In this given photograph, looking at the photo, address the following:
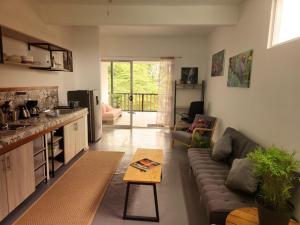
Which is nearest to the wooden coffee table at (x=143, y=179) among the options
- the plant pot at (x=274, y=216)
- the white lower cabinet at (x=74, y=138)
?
the plant pot at (x=274, y=216)

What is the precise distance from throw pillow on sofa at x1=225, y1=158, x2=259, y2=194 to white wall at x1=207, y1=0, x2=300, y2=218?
38cm

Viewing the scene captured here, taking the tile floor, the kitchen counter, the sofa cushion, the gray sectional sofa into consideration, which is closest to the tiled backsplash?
the kitchen counter

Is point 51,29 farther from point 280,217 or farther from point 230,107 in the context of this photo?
point 280,217

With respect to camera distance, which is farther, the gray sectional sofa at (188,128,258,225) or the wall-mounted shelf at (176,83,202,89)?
the wall-mounted shelf at (176,83,202,89)

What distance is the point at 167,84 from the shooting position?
6.05 metres

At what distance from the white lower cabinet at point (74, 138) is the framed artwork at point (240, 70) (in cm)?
284

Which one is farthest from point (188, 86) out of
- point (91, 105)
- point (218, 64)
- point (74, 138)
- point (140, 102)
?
point (74, 138)

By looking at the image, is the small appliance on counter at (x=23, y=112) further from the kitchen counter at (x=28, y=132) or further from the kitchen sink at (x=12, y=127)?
the kitchen sink at (x=12, y=127)

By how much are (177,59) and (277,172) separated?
509 cm

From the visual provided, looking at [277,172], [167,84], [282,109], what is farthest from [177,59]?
[277,172]

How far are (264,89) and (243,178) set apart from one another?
1.12m

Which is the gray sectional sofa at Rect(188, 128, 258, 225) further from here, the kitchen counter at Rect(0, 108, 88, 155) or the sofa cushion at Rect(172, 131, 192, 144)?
the kitchen counter at Rect(0, 108, 88, 155)

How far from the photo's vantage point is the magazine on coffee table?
2.47 metres

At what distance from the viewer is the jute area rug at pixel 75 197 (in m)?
2.17
